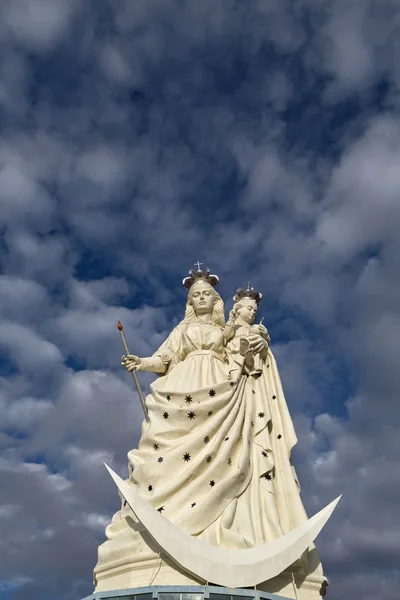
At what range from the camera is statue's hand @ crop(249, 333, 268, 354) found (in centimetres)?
1698

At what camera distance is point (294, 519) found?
48.1 feet

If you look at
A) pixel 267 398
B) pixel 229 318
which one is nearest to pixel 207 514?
pixel 267 398

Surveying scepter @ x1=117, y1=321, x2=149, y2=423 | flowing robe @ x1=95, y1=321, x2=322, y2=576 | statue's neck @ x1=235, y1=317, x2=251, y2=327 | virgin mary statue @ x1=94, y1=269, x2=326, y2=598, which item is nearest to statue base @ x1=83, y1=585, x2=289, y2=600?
virgin mary statue @ x1=94, y1=269, x2=326, y2=598

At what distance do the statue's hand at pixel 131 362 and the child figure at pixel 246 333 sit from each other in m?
2.60

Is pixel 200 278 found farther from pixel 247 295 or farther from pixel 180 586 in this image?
pixel 180 586

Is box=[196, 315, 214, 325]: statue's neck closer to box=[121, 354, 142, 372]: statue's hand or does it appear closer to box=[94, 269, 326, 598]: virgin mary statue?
box=[94, 269, 326, 598]: virgin mary statue

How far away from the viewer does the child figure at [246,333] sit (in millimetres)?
16969

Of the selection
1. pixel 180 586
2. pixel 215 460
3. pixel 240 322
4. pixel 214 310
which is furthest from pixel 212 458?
pixel 214 310

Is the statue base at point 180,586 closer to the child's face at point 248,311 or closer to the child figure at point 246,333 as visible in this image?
the child figure at point 246,333

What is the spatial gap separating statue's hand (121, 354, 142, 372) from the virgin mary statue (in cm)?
3

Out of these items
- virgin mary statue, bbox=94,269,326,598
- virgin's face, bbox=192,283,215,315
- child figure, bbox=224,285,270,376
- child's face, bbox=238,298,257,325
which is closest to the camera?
virgin mary statue, bbox=94,269,326,598

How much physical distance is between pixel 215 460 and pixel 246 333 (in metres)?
4.39

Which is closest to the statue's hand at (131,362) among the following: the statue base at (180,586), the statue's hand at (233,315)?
the statue's hand at (233,315)

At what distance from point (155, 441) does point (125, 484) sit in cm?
140
